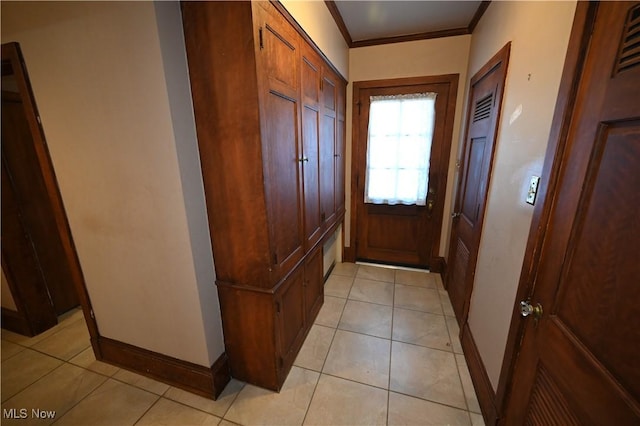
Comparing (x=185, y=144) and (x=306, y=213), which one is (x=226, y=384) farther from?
(x=185, y=144)

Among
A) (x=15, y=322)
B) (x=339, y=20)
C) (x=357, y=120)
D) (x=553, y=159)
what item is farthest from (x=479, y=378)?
(x=15, y=322)

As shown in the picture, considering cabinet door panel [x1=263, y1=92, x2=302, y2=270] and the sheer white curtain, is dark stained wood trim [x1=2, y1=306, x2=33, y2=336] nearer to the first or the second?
cabinet door panel [x1=263, y1=92, x2=302, y2=270]

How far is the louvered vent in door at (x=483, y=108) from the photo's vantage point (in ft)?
5.63

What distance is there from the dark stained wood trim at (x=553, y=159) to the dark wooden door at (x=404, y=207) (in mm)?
1749

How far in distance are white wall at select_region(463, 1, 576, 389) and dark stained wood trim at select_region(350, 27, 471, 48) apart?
0.62 m

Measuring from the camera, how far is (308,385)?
1563mm

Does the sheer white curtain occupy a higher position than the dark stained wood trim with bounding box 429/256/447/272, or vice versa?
the sheer white curtain

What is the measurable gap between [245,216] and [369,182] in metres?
1.89

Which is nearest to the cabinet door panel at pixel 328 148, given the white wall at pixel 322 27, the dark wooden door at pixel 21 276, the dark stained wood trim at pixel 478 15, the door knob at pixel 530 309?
the white wall at pixel 322 27

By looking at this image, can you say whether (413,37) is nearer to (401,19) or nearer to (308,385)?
(401,19)

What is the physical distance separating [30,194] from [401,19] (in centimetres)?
337

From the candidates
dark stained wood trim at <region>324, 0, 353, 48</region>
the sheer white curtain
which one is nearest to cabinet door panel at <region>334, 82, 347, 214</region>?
the sheer white curtain

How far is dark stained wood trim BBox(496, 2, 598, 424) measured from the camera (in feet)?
2.65

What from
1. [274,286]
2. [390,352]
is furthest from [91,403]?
[390,352]
